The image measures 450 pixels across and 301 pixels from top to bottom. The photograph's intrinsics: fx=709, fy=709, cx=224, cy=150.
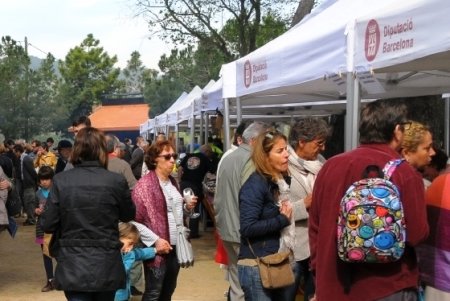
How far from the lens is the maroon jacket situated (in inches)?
123

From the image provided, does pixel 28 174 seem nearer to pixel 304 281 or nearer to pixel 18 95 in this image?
pixel 304 281

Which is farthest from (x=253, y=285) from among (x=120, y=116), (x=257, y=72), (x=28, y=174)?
(x=120, y=116)

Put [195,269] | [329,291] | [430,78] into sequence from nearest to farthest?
[329,291]
[430,78]
[195,269]

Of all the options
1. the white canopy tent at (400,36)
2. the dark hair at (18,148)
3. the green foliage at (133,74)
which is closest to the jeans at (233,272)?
the white canopy tent at (400,36)

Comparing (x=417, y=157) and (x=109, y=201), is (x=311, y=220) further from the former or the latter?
(x=109, y=201)

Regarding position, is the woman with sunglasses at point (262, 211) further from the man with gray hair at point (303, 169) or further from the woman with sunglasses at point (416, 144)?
the woman with sunglasses at point (416, 144)

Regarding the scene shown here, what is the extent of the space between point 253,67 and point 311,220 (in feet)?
9.81

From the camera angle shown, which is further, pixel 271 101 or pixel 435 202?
pixel 271 101

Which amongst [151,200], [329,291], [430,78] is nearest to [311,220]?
[329,291]

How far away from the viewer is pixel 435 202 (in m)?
3.37

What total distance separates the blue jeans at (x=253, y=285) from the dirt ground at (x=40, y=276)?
298cm

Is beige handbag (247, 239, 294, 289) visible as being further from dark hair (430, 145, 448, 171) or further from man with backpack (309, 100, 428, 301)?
dark hair (430, 145, 448, 171)

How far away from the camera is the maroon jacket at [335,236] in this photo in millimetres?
3115

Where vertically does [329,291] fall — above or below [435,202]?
below
